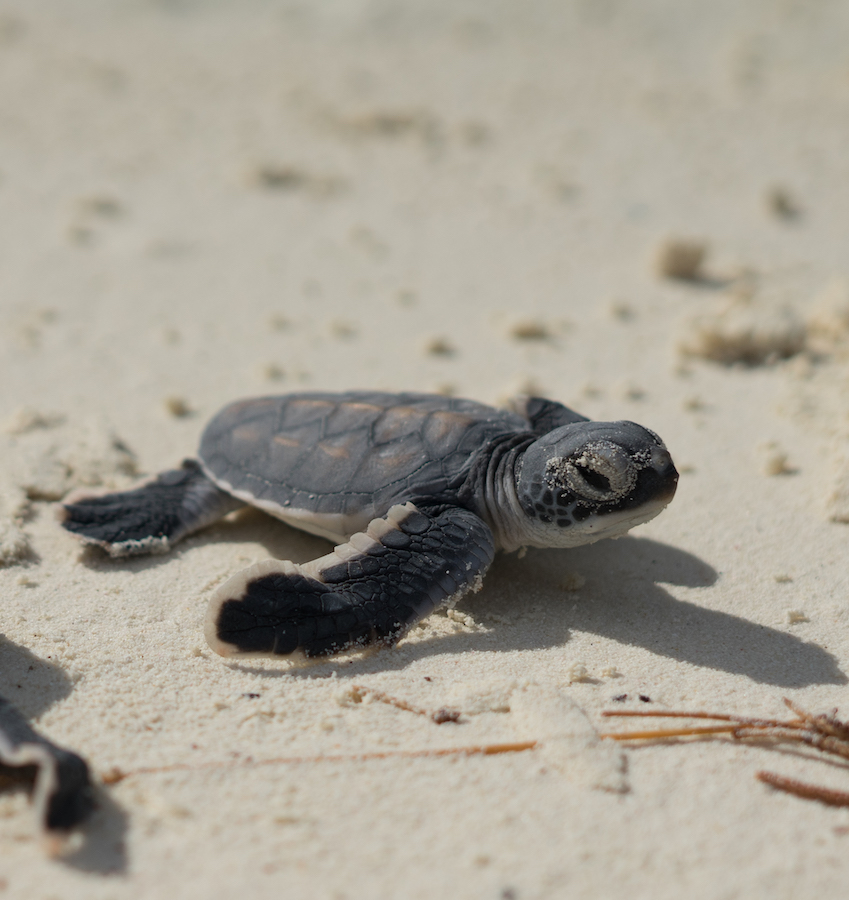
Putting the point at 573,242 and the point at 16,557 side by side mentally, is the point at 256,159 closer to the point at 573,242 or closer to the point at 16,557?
the point at 573,242

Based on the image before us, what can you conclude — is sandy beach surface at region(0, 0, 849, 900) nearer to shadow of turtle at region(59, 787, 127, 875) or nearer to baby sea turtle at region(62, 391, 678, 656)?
shadow of turtle at region(59, 787, 127, 875)

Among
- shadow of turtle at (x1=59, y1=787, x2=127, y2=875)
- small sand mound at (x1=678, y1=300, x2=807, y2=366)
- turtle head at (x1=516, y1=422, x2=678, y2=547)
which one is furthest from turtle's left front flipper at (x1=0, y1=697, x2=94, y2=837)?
small sand mound at (x1=678, y1=300, x2=807, y2=366)

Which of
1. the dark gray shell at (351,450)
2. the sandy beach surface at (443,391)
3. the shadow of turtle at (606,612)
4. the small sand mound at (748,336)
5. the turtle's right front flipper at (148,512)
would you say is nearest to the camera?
the sandy beach surface at (443,391)

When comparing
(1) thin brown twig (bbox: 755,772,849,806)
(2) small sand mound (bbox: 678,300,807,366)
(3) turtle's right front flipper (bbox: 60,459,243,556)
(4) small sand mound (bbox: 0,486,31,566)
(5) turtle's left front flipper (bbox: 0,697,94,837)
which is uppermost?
(2) small sand mound (bbox: 678,300,807,366)

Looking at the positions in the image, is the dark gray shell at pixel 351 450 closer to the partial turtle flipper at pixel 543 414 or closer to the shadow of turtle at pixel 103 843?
the partial turtle flipper at pixel 543 414

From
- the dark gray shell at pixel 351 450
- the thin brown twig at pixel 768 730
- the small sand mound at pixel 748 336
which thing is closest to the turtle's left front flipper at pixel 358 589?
the dark gray shell at pixel 351 450

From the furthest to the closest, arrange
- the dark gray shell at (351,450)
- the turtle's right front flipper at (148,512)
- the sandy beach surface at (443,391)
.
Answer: the turtle's right front flipper at (148,512) → the dark gray shell at (351,450) → the sandy beach surface at (443,391)

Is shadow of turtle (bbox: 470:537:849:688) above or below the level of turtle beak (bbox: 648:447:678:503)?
below
